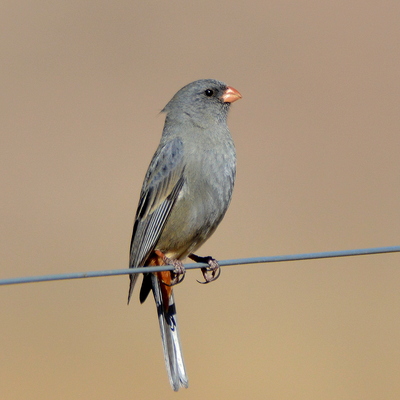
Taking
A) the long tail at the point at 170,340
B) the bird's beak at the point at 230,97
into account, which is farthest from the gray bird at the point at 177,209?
the bird's beak at the point at 230,97

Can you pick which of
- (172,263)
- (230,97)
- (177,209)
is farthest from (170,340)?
(230,97)

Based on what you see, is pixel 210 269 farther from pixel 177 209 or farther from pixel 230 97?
pixel 230 97

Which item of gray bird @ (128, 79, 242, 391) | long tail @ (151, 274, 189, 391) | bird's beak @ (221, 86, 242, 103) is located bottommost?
long tail @ (151, 274, 189, 391)

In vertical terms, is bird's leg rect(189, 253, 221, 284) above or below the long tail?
above

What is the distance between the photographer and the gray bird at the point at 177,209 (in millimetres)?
5117

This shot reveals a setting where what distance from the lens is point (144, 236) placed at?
5258 millimetres

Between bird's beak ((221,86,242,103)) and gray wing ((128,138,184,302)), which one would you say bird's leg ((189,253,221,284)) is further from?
bird's beak ((221,86,242,103))

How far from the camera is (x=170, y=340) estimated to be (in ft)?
17.1

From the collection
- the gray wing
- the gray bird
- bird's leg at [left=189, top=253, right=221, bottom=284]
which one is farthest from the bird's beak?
bird's leg at [left=189, top=253, right=221, bottom=284]

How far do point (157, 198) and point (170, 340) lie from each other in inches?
40.0

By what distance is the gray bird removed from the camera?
5117mm

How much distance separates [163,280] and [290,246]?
4.73 metres

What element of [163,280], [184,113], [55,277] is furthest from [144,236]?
[55,277]

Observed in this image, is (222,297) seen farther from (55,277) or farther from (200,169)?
(55,277)
